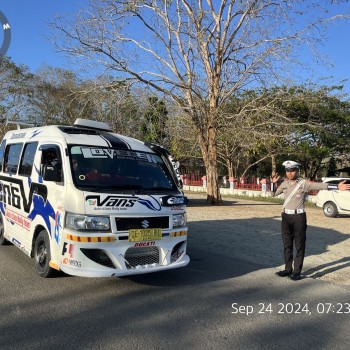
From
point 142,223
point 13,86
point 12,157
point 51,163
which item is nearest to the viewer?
point 142,223

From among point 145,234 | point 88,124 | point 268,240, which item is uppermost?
point 88,124

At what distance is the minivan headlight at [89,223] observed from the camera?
4930mm

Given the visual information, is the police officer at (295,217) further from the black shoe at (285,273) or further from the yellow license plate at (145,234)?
the yellow license plate at (145,234)

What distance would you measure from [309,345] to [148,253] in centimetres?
230

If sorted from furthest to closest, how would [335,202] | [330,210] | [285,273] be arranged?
[330,210] < [335,202] < [285,273]

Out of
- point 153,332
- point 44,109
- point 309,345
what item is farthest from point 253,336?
point 44,109

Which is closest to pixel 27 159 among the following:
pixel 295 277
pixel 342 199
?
pixel 295 277

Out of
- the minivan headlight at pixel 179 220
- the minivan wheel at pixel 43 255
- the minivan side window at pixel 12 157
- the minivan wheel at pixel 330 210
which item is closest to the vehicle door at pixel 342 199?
the minivan wheel at pixel 330 210

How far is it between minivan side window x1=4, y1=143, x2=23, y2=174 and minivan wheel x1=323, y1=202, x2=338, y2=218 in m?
11.9

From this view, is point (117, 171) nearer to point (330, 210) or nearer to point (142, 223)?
point (142, 223)
